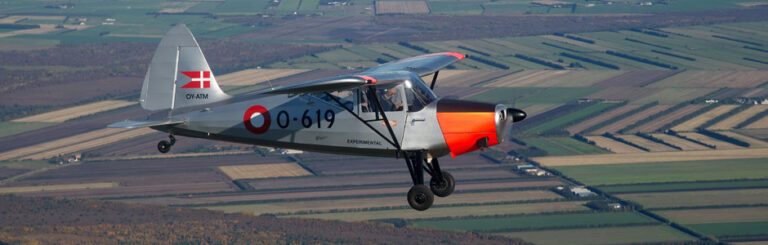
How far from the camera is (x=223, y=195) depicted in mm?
145500

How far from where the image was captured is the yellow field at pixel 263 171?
15838 cm

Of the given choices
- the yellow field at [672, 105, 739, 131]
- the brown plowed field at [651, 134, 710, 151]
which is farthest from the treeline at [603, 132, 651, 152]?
the yellow field at [672, 105, 739, 131]

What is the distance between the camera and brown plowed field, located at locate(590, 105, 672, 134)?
592 ft

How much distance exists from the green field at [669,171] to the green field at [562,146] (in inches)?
342

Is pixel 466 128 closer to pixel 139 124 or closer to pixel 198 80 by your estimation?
pixel 198 80

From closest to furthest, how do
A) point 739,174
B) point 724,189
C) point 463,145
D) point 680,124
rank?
1. point 463,145
2. point 724,189
3. point 739,174
4. point 680,124

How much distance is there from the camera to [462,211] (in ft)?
447

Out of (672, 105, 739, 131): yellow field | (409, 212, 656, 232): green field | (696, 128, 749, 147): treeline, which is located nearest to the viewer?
(409, 212, 656, 232): green field

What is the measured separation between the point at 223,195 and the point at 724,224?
6220cm

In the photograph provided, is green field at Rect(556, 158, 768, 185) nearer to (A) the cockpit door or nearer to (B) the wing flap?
(A) the cockpit door

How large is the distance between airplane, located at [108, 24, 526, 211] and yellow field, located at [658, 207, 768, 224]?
10219cm

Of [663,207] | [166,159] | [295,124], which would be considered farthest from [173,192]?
[295,124]

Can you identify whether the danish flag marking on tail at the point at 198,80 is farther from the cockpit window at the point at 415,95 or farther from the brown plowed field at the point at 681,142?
the brown plowed field at the point at 681,142

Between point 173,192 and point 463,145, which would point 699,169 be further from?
point 463,145
